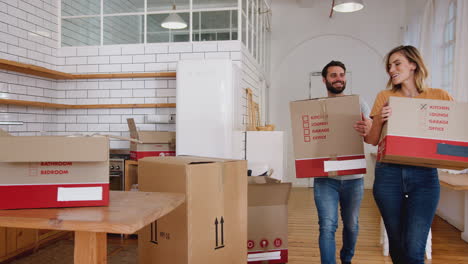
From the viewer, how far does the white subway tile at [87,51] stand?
176 inches

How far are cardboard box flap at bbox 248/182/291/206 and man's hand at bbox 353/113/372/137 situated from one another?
0.72 metres

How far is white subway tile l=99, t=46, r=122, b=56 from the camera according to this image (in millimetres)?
4441

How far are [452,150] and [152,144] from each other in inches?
109

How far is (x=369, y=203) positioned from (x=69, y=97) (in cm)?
435

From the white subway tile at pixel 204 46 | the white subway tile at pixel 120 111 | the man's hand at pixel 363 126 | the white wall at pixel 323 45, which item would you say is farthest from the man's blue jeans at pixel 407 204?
the white wall at pixel 323 45

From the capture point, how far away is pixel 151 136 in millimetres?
3883

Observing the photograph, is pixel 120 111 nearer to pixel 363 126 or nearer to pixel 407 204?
pixel 363 126

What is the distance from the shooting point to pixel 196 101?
12.2 ft

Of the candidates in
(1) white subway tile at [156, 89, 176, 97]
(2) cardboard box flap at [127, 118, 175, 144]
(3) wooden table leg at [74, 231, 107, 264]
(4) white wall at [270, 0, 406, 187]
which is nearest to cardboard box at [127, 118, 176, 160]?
(2) cardboard box flap at [127, 118, 175, 144]

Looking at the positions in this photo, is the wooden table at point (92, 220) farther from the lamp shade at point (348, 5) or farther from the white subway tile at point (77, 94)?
the lamp shade at point (348, 5)

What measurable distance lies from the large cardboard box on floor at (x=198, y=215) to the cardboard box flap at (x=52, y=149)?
396mm

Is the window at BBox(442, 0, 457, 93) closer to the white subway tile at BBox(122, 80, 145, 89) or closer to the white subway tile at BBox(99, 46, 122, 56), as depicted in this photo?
the white subway tile at BBox(122, 80, 145, 89)

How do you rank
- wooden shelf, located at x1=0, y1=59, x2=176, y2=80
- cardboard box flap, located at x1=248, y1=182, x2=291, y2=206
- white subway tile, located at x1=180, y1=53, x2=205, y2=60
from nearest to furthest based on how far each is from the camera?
1. cardboard box flap, located at x1=248, y1=182, x2=291, y2=206
2. wooden shelf, located at x1=0, y1=59, x2=176, y2=80
3. white subway tile, located at x1=180, y1=53, x2=205, y2=60

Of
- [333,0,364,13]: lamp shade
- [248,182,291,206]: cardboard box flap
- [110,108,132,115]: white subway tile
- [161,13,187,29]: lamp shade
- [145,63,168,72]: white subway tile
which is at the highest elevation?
[333,0,364,13]: lamp shade
